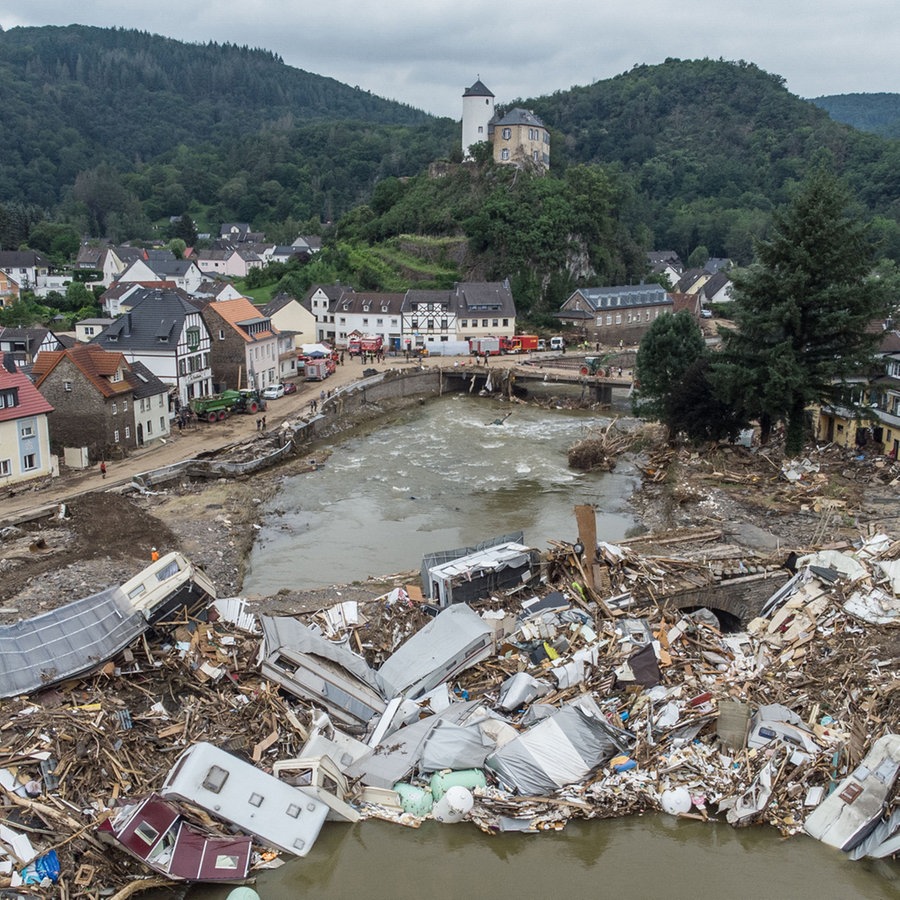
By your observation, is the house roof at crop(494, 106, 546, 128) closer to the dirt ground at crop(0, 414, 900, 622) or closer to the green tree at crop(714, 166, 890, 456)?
the green tree at crop(714, 166, 890, 456)

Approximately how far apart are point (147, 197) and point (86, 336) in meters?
110

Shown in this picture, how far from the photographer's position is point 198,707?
16.0 metres

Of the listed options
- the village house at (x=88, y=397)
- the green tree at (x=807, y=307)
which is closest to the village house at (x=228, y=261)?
the village house at (x=88, y=397)

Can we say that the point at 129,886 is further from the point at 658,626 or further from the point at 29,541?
the point at 29,541

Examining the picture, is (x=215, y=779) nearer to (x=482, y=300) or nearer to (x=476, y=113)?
(x=482, y=300)

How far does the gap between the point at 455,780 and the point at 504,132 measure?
77.1 metres

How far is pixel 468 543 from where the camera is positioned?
28.9 metres

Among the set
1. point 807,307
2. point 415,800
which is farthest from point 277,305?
point 415,800

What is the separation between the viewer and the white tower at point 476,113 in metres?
85.0

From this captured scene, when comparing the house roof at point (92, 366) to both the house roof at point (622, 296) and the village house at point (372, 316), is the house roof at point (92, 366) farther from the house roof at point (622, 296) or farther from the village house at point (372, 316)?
the house roof at point (622, 296)

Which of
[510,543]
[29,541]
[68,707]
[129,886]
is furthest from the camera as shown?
[29,541]

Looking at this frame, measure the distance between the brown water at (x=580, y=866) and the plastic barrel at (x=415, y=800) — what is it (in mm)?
287

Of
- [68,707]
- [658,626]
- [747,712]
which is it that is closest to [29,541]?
[68,707]

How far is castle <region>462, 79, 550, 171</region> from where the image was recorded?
82938 mm
